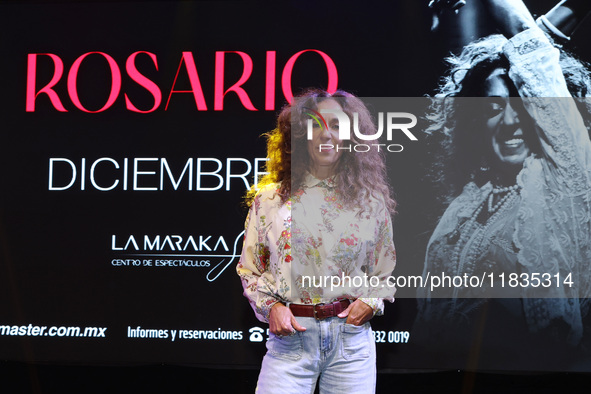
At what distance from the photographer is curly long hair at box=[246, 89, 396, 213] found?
2049 mm

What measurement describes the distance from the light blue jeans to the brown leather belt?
0.5 inches

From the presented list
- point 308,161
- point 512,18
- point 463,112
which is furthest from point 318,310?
point 512,18

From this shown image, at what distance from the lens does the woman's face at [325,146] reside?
201 centimetres

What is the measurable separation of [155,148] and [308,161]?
213 cm

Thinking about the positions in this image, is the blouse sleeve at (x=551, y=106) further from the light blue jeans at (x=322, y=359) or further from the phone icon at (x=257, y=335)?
the light blue jeans at (x=322, y=359)

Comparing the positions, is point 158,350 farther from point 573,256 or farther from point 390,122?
point 573,256

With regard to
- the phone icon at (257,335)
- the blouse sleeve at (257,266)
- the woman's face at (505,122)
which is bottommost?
the phone icon at (257,335)

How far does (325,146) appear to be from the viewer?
2027mm

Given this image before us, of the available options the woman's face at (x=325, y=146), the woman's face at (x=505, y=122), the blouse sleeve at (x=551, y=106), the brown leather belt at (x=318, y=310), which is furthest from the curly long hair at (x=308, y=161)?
the blouse sleeve at (x=551, y=106)

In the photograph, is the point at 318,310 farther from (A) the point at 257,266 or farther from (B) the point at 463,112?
(B) the point at 463,112

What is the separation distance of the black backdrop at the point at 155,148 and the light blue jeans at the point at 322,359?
194 centimetres

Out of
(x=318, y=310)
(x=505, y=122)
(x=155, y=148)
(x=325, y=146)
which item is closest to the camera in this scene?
(x=318, y=310)

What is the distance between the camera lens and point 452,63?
389 centimetres

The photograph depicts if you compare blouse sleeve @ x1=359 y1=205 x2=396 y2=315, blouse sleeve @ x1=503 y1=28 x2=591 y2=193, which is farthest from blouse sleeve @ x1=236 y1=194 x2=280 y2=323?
blouse sleeve @ x1=503 y1=28 x2=591 y2=193
